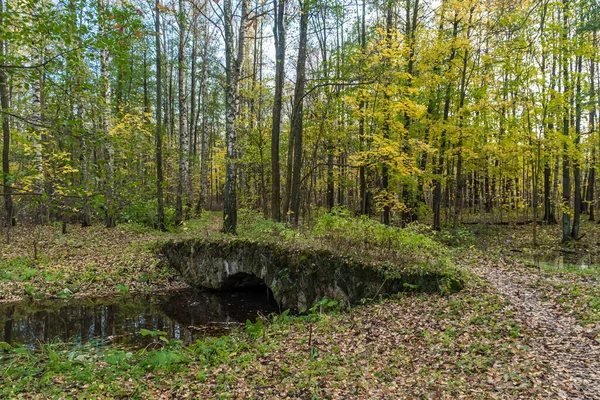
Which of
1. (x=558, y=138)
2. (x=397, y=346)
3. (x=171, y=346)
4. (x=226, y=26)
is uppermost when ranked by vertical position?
(x=226, y=26)

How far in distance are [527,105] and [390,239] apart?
29.5 ft

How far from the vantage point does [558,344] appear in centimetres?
511

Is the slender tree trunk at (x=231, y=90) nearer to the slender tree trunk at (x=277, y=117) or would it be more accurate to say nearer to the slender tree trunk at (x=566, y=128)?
the slender tree trunk at (x=277, y=117)

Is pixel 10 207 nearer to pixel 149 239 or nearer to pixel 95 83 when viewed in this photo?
pixel 149 239

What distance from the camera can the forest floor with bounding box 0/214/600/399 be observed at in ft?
14.6

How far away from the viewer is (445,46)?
13945 mm

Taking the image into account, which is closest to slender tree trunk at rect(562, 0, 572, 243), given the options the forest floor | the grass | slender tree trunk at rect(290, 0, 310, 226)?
the forest floor

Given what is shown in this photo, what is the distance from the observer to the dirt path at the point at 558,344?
13.6ft

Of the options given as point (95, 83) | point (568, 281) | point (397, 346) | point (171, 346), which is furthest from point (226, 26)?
point (568, 281)

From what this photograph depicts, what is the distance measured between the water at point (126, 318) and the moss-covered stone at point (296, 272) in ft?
2.86

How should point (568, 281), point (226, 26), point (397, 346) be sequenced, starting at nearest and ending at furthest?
point (397, 346) → point (568, 281) → point (226, 26)

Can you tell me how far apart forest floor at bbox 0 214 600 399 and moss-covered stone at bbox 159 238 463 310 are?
0.43 metres

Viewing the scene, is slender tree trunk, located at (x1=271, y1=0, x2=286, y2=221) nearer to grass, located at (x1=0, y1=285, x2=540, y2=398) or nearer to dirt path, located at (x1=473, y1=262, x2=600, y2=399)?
grass, located at (x1=0, y1=285, x2=540, y2=398)

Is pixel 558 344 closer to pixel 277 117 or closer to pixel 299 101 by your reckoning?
pixel 299 101
